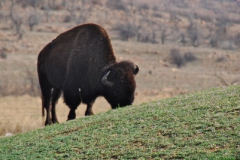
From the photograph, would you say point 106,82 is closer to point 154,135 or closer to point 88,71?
point 88,71

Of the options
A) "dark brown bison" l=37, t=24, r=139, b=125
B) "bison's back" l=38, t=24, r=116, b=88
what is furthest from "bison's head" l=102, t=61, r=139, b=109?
"bison's back" l=38, t=24, r=116, b=88

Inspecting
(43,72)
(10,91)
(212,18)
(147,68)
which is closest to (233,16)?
(212,18)

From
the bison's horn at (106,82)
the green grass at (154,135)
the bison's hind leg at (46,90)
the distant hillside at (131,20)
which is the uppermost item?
the green grass at (154,135)

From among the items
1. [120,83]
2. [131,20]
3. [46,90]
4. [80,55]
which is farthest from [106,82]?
[131,20]

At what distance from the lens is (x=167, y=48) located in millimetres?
54375

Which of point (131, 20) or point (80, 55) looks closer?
point (80, 55)

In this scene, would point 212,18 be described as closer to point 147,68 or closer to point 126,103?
point 147,68

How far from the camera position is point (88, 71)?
1662cm

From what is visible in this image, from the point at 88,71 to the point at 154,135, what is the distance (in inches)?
294

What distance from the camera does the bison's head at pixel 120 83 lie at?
1545 centimetres

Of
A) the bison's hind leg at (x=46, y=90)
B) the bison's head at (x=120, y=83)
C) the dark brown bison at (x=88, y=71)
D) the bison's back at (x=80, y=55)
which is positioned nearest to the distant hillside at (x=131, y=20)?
the bison's hind leg at (x=46, y=90)

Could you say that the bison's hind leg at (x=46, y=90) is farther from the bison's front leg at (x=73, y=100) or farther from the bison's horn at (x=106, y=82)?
the bison's horn at (x=106, y=82)

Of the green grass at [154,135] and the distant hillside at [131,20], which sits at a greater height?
the green grass at [154,135]

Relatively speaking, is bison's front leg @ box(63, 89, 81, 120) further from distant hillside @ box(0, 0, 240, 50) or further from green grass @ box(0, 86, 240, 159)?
distant hillside @ box(0, 0, 240, 50)
